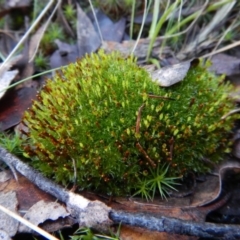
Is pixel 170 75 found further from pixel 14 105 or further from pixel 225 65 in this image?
pixel 14 105

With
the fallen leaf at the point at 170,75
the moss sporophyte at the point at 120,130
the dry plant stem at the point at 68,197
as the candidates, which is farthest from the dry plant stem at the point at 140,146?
the dry plant stem at the point at 68,197

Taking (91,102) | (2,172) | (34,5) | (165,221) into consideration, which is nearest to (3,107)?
(2,172)

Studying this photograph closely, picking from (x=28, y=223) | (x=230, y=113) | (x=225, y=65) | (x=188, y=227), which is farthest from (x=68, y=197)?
(x=225, y=65)

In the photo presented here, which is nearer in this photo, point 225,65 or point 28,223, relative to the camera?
point 28,223

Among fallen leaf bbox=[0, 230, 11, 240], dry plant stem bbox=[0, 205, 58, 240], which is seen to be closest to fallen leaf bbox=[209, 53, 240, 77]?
dry plant stem bbox=[0, 205, 58, 240]

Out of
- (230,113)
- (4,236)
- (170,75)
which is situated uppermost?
(170,75)

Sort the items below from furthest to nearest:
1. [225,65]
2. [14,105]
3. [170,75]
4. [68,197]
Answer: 1. [225,65]
2. [14,105]
3. [170,75]
4. [68,197]

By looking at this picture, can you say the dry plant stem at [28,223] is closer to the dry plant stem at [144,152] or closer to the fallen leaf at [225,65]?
the dry plant stem at [144,152]
